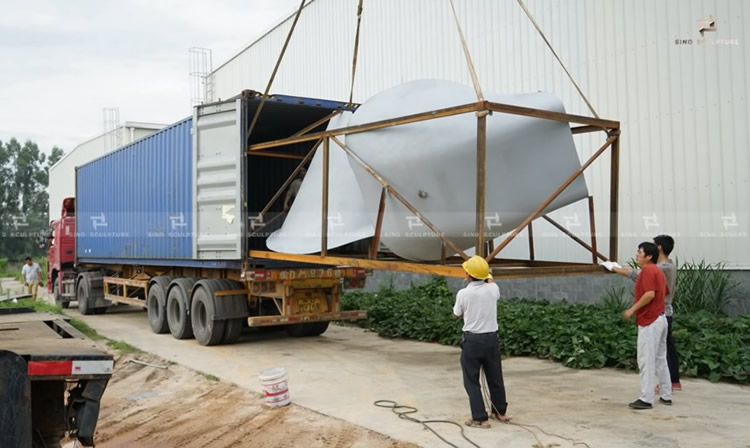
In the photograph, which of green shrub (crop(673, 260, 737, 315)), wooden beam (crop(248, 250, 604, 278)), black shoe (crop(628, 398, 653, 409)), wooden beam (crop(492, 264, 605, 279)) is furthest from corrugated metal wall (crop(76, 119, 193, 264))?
Answer: green shrub (crop(673, 260, 737, 315))

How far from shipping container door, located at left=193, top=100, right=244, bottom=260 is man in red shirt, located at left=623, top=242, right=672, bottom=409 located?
557cm

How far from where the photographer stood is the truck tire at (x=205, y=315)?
33.0 feet

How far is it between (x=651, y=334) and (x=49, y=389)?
521cm

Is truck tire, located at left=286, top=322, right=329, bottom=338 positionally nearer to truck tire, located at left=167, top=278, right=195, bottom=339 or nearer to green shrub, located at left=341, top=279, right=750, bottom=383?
green shrub, located at left=341, top=279, right=750, bottom=383

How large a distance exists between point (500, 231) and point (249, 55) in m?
19.0

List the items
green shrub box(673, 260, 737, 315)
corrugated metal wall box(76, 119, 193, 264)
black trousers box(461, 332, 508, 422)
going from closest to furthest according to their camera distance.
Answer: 1. black trousers box(461, 332, 508, 422)
2. green shrub box(673, 260, 737, 315)
3. corrugated metal wall box(76, 119, 193, 264)

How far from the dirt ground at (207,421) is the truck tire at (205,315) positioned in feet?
6.65

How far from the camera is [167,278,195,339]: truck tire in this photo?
10.8 metres

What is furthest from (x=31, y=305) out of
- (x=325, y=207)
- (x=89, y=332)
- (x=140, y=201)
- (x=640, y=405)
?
(x=640, y=405)

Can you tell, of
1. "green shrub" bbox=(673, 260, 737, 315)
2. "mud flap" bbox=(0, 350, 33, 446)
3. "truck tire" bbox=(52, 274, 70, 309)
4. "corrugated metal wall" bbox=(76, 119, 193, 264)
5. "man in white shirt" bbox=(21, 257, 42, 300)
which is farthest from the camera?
"man in white shirt" bbox=(21, 257, 42, 300)

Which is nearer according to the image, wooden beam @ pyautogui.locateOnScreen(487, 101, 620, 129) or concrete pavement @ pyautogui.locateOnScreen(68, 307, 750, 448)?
concrete pavement @ pyautogui.locateOnScreen(68, 307, 750, 448)

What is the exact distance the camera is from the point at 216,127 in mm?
9891

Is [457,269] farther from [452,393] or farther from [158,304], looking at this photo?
[158,304]

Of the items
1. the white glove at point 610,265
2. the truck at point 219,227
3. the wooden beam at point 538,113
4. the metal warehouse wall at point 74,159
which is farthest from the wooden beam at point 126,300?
the metal warehouse wall at point 74,159
